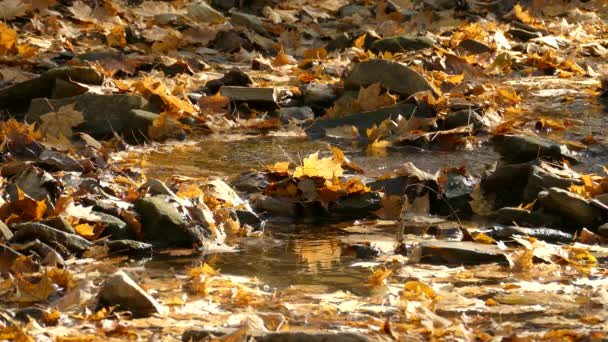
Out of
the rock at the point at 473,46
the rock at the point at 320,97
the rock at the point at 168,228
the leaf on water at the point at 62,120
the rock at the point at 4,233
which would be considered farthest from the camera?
the rock at the point at 473,46

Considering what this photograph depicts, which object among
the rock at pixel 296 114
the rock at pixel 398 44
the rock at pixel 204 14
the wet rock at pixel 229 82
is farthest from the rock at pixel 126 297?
the rock at pixel 204 14

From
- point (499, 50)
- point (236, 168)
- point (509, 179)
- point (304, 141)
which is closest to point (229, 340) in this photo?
point (509, 179)

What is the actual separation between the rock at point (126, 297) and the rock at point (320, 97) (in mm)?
4186

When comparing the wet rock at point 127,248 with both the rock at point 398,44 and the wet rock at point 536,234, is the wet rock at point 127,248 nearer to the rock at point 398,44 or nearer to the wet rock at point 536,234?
the wet rock at point 536,234

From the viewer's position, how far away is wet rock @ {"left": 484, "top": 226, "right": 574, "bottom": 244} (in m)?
4.61

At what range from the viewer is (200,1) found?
38.8 ft

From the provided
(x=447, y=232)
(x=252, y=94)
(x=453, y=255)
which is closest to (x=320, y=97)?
(x=252, y=94)

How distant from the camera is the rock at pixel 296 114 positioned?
24.3 ft

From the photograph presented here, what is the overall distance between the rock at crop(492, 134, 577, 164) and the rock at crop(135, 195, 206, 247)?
206 cm

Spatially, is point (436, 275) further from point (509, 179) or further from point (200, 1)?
point (200, 1)

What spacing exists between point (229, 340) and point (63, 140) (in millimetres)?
3377

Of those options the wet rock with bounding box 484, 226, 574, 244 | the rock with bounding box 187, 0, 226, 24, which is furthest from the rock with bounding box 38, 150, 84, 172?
the rock with bounding box 187, 0, 226, 24

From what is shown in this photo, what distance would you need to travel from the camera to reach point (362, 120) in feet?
23.3

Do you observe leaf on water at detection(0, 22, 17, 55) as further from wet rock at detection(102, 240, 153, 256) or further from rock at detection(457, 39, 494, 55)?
wet rock at detection(102, 240, 153, 256)
